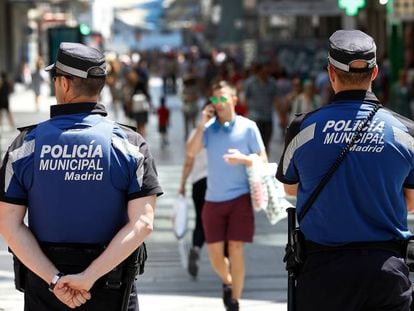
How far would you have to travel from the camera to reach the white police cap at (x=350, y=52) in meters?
4.92

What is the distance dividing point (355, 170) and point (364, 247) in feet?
1.05

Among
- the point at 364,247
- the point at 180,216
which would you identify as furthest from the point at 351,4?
the point at 364,247

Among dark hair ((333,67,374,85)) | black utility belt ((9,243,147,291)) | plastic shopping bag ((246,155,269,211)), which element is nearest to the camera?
black utility belt ((9,243,147,291))

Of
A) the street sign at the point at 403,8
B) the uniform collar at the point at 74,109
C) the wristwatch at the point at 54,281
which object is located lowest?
the street sign at the point at 403,8

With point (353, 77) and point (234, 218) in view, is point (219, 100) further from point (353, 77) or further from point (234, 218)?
point (353, 77)

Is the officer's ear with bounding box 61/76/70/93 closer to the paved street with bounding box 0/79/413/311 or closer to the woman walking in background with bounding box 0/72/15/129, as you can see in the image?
the paved street with bounding box 0/79/413/311

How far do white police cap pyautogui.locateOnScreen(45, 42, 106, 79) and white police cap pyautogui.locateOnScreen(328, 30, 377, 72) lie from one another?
981mm

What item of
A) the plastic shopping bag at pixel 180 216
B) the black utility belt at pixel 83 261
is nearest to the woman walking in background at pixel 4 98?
the plastic shopping bag at pixel 180 216

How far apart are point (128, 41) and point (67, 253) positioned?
333 feet

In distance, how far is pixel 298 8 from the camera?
2964cm

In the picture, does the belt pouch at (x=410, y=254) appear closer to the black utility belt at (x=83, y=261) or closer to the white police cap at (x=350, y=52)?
the white police cap at (x=350, y=52)

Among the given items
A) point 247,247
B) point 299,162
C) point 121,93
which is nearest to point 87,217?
point 299,162

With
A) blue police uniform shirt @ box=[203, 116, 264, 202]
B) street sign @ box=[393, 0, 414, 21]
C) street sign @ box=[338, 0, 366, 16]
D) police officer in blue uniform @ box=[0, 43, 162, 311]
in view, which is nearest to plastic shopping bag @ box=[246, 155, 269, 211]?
blue police uniform shirt @ box=[203, 116, 264, 202]

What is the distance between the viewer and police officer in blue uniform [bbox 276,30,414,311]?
479 centimetres
